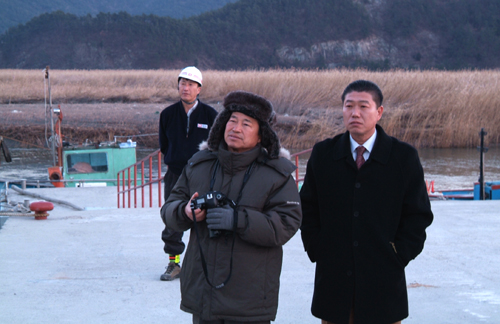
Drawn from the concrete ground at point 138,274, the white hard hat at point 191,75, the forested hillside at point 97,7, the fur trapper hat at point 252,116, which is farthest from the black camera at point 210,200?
the forested hillside at point 97,7

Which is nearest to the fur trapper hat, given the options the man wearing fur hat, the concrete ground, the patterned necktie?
the man wearing fur hat

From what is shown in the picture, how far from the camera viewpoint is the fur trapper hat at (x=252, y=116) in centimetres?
248

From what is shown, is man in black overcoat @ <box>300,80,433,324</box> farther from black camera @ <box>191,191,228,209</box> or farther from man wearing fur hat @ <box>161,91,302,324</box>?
black camera @ <box>191,191,228,209</box>

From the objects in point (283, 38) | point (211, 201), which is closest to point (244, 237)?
point (211, 201)

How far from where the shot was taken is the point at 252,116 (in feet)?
8.14

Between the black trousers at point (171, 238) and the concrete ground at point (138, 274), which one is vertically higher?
the black trousers at point (171, 238)

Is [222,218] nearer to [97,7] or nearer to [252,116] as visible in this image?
[252,116]

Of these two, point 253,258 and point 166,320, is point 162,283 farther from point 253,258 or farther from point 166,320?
point 253,258

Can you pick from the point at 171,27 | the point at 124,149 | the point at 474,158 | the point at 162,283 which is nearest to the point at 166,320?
the point at 162,283

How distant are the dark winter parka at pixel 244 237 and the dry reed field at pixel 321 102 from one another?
61.5 feet

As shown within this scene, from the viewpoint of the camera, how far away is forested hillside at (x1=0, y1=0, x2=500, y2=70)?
67375 millimetres

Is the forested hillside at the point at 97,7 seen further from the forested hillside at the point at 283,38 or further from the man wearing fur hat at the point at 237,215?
the man wearing fur hat at the point at 237,215

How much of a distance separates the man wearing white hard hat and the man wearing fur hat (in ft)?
5.03

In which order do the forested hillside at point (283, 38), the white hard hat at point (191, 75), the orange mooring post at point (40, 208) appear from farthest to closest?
the forested hillside at point (283, 38), the orange mooring post at point (40, 208), the white hard hat at point (191, 75)
